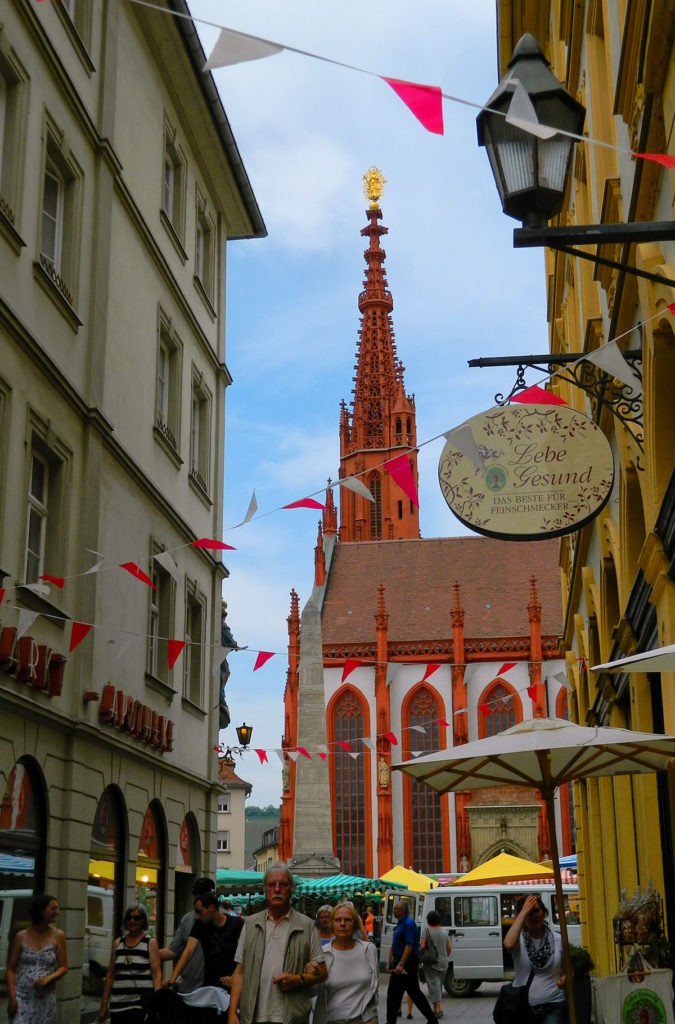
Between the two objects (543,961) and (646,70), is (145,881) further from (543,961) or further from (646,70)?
(646,70)

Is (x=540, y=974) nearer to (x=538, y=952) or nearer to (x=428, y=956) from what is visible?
(x=538, y=952)

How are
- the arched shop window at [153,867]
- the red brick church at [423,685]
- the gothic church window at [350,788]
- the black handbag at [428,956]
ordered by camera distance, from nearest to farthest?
the arched shop window at [153,867], the black handbag at [428,956], the red brick church at [423,685], the gothic church window at [350,788]

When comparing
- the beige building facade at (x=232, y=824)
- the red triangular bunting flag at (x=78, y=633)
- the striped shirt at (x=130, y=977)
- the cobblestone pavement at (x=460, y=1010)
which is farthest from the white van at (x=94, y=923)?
the beige building facade at (x=232, y=824)

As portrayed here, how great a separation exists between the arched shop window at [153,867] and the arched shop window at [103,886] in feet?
2.48

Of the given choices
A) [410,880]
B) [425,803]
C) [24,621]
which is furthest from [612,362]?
[425,803]

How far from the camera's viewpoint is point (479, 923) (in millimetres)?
27516

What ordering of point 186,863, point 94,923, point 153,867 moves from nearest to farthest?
point 94,923
point 153,867
point 186,863

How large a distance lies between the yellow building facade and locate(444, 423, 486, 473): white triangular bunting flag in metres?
1.17

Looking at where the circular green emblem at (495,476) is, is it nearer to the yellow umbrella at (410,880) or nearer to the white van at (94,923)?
the white van at (94,923)

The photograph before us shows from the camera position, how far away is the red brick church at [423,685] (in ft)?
186

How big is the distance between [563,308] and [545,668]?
42.3 m

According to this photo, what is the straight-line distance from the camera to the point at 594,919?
17562 millimetres

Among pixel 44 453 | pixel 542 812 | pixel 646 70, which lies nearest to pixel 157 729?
pixel 44 453

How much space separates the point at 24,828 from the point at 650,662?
7801 mm
